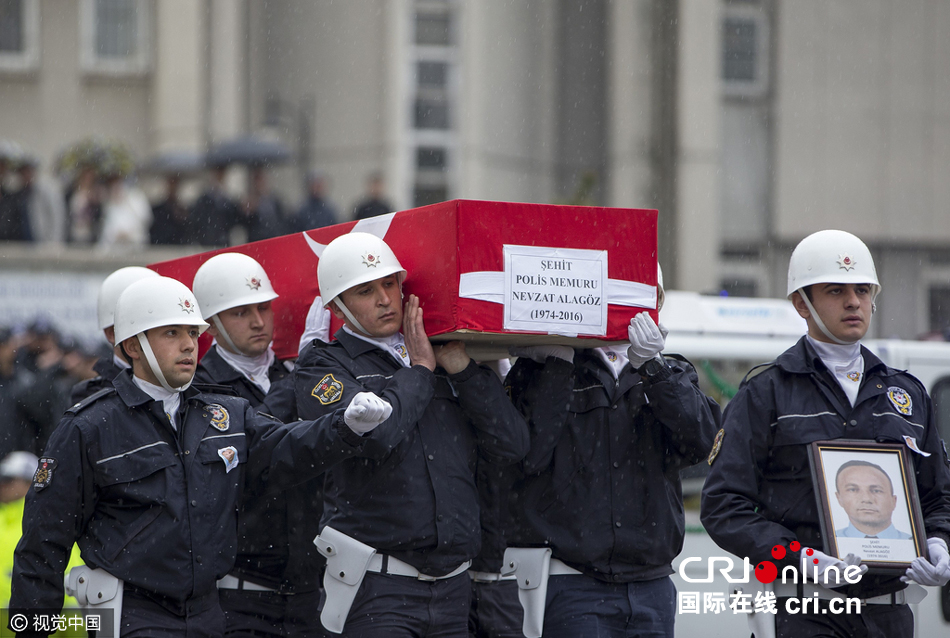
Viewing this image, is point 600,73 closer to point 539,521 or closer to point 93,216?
point 93,216

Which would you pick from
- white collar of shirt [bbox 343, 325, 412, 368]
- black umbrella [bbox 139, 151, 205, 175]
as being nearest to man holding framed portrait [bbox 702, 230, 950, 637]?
white collar of shirt [bbox 343, 325, 412, 368]

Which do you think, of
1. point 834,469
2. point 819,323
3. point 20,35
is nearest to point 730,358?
point 819,323

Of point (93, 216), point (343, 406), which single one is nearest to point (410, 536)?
point (343, 406)

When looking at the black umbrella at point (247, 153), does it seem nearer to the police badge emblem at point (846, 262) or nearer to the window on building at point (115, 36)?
the window on building at point (115, 36)

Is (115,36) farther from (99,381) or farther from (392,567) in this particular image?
(392,567)

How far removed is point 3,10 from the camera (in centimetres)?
2136

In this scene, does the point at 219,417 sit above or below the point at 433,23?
below

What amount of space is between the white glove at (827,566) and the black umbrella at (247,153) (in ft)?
38.9

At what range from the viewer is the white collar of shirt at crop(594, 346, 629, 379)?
17.8 feet

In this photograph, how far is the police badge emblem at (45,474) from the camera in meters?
4.64

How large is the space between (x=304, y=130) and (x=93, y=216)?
6942mm

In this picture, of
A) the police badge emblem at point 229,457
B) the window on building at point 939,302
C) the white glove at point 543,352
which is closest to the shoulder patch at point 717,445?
the white glove at point 543,352

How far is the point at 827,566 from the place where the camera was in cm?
463

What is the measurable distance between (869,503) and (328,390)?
2.21 meters
